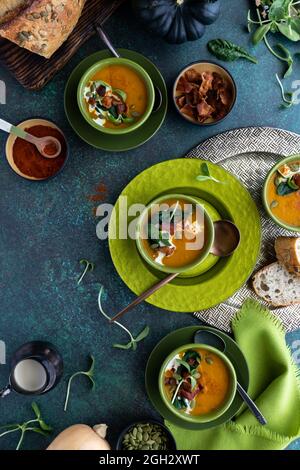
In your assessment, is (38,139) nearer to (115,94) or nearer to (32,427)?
(115,94)

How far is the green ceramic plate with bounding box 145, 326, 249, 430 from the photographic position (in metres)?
2.28

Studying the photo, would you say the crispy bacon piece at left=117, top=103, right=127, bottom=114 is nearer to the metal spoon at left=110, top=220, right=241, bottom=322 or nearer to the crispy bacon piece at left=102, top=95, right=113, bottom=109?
the crispy bacon piece at left=102, top=95, right=113, bottom=109

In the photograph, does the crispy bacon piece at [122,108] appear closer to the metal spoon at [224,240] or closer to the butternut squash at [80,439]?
the metal spoon at [224,240]

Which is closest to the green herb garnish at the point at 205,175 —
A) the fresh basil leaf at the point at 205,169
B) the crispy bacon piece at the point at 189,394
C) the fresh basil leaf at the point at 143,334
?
the fresh basil leaf at the point at 205,169

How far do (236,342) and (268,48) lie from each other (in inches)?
50.0

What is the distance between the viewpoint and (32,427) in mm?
2332

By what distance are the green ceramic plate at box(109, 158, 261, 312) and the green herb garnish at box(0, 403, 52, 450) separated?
671 mm

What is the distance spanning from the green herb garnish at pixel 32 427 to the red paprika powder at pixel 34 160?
38.3 inches

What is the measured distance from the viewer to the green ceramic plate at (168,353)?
2.28 metres

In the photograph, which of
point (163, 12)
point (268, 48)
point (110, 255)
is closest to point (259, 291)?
point (110, 255)

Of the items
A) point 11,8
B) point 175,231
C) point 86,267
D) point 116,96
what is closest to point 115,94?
point 116,96

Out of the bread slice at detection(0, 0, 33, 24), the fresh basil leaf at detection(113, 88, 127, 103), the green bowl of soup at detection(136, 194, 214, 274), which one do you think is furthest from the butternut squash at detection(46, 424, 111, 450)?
the bread slice at detection(0, 0, 33, 24)

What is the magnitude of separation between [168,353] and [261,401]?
45 cm
